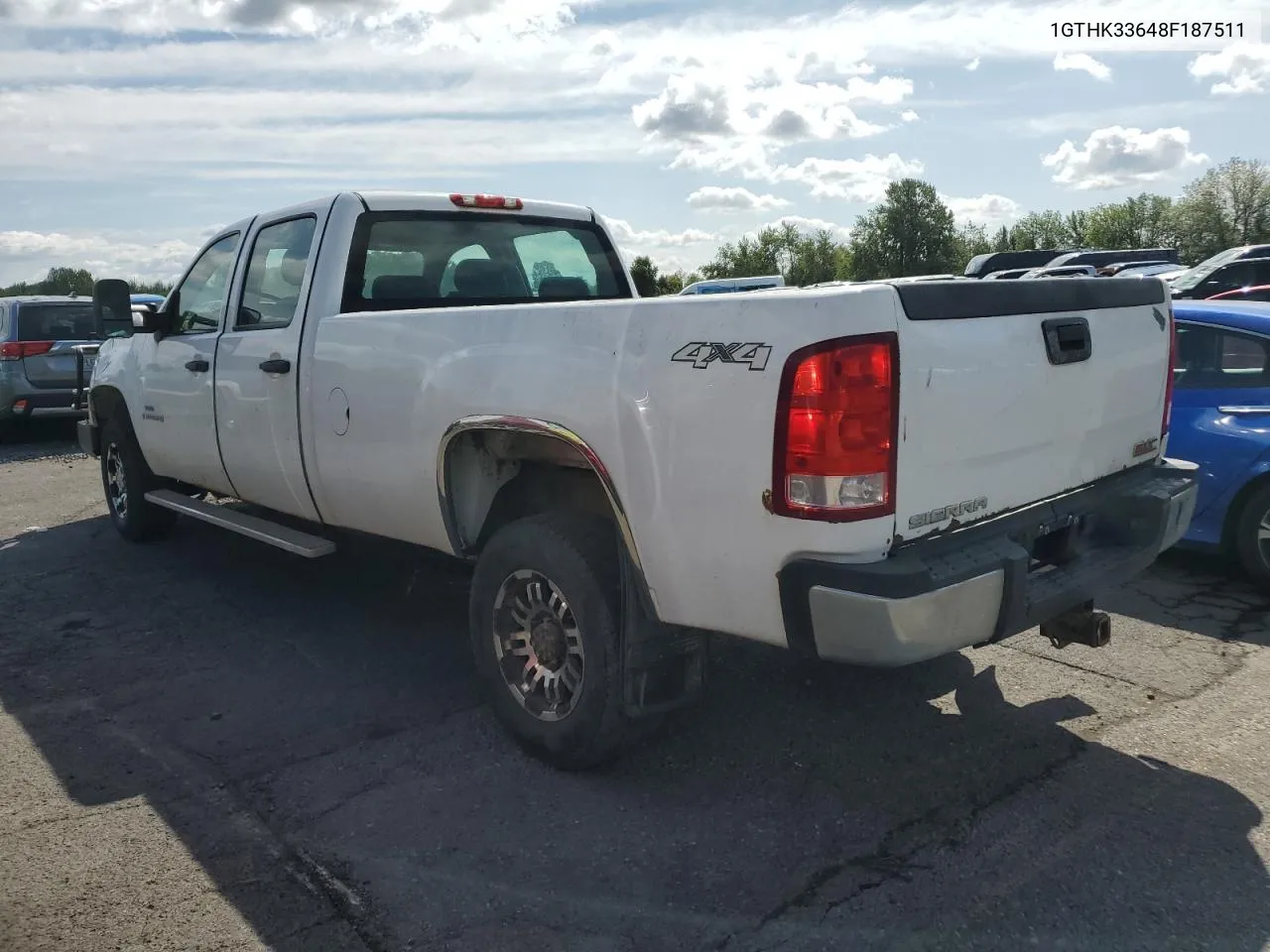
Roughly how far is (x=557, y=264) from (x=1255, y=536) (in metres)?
3.79

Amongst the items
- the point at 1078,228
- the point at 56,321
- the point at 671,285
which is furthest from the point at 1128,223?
the point at 56,321

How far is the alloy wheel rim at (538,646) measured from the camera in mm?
3613

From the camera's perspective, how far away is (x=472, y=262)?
5219 mm

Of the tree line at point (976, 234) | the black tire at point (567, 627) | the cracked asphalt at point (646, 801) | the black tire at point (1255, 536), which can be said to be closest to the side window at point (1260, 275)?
the black tire at point (1255, 536)

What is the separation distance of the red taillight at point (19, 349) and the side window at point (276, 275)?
8904 millimetres

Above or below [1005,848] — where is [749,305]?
above

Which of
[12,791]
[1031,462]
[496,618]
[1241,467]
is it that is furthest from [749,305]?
[1241,467]

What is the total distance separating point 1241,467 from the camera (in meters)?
5.41

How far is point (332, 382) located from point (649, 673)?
6.37 ft

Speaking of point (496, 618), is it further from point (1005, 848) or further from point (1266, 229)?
point (1266, 229)

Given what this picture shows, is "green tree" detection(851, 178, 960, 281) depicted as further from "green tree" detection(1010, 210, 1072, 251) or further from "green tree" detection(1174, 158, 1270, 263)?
"green tree" detection(1174, 158, 1270, 263)

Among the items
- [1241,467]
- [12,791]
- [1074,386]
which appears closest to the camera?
[1074,386]

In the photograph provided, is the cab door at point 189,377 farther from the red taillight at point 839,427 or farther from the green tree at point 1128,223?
the green tree at point 1128,223

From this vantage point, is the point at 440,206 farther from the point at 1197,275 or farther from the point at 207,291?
the point at 1197,275
